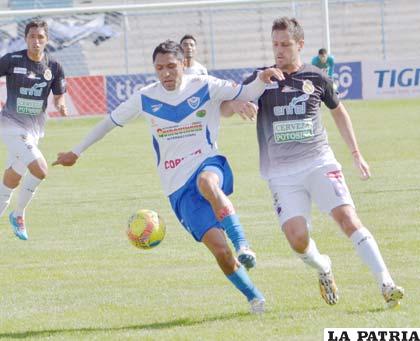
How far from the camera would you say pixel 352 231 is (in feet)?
24.4

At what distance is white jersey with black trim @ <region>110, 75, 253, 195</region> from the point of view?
776cm

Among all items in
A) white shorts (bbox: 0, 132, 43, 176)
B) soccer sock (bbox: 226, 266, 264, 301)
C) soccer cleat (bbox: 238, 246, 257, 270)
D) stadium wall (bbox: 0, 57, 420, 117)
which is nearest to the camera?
soccer cleat (bbox: 238, 246, 257, 270)

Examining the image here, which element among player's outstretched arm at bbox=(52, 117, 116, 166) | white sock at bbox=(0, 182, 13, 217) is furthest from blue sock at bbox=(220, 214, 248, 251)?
white sock at bbox=(0, 182, 13, 217)

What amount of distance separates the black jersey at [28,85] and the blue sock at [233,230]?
17.7 ft

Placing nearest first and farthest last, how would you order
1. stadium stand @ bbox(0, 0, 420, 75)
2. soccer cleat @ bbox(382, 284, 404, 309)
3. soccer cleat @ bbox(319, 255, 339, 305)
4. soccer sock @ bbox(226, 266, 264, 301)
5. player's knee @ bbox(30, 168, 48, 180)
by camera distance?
soccer cleat @ bbox(382, 284, 404, 309), soccer sock @ bbox(226, 266, 264, 301), soccer cleat @ bbox(319, 255, 339, 305), player's knee @ bbox(30, 168, 48, 180), stadium stand @ bbox(0, 0, 420, 75)

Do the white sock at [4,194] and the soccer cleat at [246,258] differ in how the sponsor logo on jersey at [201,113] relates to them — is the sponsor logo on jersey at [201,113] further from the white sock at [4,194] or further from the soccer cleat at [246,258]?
the white sock at [4,194]

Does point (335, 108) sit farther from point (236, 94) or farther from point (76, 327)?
point (76, 327)

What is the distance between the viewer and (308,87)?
7.73 m

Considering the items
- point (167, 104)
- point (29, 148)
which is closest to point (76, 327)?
point (167, 104)

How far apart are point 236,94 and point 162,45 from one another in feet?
2.05

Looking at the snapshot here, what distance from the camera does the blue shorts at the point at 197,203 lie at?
7.56 meters

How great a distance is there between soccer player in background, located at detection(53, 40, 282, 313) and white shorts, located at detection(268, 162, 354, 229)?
0.34m

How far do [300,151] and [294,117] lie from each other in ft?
0.79

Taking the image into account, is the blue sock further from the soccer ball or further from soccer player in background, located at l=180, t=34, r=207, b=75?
soccer player in background, located at l=180, t=34, r=207, b=75
